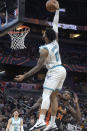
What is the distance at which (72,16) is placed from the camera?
88.3 ft

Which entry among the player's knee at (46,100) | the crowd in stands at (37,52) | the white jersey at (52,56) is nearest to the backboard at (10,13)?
the white jersey at (52,56)

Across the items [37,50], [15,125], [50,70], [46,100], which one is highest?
[50,70]

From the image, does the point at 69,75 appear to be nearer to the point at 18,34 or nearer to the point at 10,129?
the point at 18,34

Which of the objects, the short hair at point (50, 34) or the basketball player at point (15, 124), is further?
the basketball player at point (15, 124)

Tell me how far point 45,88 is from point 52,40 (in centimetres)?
99

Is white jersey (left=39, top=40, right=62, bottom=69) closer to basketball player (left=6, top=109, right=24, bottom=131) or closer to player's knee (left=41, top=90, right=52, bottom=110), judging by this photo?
Answer: player's knee (left=41, top=90, right=52, bottom=110)

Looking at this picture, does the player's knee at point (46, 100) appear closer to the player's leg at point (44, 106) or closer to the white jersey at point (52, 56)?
the player's leg at point (44, 106)

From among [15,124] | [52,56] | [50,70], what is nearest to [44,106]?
[50,70]

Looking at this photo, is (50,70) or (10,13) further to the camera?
(10,13)

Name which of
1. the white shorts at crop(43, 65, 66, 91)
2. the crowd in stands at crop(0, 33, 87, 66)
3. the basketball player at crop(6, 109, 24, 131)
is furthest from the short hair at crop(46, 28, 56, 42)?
the crowd in stands at crop(0, 33, 87, 66)

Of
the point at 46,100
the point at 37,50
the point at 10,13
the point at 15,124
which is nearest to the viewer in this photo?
the point at 46,100

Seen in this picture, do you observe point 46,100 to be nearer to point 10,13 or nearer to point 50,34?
point 50,34

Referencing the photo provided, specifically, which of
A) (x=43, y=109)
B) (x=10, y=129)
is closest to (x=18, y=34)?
(x=10, y=129)

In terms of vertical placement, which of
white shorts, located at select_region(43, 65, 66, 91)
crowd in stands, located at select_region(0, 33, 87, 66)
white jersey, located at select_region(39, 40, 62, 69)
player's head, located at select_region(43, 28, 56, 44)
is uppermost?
player's head, located at select_region(43, 28, 56, 44)
